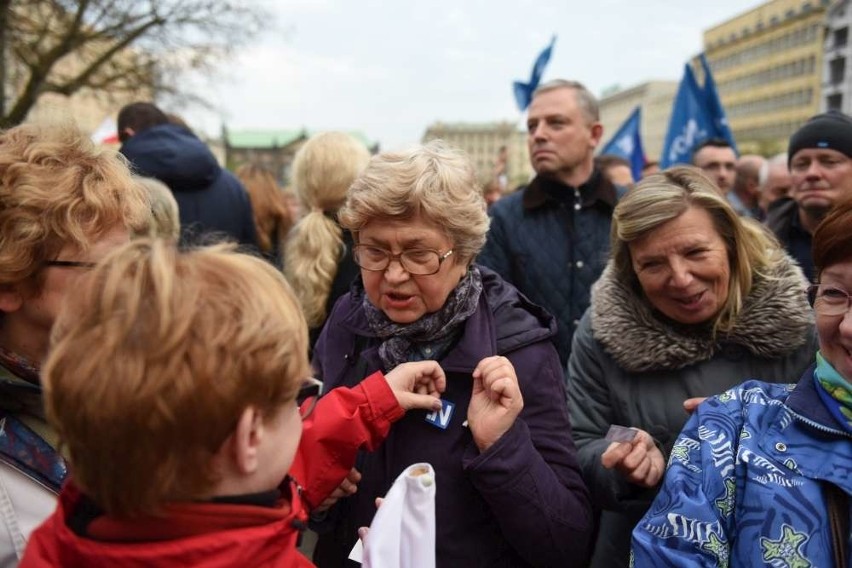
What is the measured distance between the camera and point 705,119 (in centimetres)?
750

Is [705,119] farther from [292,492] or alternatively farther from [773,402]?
[292,492]

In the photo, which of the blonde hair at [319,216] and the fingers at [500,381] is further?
the blonde hair at [319,216]

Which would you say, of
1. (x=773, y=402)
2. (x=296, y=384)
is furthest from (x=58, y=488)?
(x=773, y=402)

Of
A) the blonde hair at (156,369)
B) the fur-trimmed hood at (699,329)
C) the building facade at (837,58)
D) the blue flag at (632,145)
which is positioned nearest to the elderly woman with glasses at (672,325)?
the fur-trimmed hood at (699,329)

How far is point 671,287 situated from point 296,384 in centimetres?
136

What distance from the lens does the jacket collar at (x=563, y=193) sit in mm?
3836

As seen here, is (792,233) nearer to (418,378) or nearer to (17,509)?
(418,378)

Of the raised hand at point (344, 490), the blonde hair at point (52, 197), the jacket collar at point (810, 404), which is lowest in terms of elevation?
the raised hand at point (344, 490)

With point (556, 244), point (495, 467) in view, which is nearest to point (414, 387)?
point (495, 467)

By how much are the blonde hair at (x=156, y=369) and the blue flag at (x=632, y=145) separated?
892 cm

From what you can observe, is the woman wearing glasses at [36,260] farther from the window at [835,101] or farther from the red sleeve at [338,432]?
the window at [835,101]

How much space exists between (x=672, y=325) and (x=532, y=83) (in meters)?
5.81

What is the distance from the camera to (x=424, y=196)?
1.92 metres

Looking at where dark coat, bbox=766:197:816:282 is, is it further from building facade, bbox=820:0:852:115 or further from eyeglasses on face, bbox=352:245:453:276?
building facade, bbox=820:0:852:115
